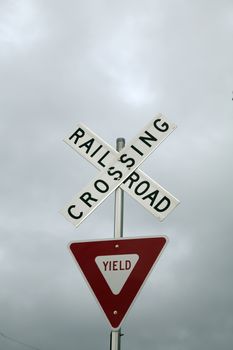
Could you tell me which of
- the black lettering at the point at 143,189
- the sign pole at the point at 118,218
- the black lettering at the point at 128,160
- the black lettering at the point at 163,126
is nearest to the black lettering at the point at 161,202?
the black lettering at the point at 143,189

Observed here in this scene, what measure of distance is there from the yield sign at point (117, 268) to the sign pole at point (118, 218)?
69 mm

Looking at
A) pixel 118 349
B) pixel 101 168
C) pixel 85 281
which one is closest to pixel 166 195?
pixel 101 168

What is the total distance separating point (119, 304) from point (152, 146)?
145 cm

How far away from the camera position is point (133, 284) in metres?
3.60

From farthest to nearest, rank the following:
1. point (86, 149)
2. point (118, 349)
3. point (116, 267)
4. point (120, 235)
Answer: point (86, 149), point (120, 235), point (116, 267), point (118, 349)

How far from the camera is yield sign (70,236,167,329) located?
357cm

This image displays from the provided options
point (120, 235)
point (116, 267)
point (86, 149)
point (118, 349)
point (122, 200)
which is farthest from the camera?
point (86, 149)

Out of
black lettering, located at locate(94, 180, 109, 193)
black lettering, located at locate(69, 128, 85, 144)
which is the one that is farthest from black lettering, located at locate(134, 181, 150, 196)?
black lettering, located at locate(69, 128, 85, 144)

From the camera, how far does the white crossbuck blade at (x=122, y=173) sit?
4160mm

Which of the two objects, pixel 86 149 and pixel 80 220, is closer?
pixel 80 220

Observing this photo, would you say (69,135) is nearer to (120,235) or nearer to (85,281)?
(120,235)

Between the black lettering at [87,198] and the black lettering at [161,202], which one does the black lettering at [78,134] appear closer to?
the black lettering at [87,198]

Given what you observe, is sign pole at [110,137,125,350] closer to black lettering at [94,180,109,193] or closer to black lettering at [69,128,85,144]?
black lettering at [94,180,109,193]

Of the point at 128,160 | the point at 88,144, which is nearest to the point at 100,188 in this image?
the point at 128,160
